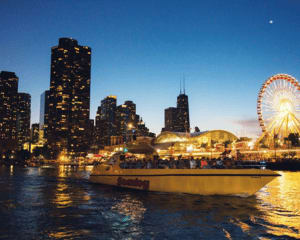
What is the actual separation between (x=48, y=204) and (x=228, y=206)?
955 centimetres

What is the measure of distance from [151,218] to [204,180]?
6577 millimetres

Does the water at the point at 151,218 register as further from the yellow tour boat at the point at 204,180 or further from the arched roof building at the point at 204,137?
the arched roof building at the point at 204,137

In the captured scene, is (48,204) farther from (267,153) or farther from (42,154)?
(42,154)

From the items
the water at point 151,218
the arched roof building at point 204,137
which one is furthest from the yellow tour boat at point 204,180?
the arched roof building at point 204,137

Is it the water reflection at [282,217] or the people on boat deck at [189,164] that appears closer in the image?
the water reflection at [282,217]

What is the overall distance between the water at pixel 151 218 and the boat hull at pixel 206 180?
58 centimetres

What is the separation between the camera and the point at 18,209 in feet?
47.7

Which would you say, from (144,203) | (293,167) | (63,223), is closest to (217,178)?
(144,203)

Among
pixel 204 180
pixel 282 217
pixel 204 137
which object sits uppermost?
pixel 204 137

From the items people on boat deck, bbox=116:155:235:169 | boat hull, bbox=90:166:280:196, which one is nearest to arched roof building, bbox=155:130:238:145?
people on boat deck, bbox=116:155:235:169

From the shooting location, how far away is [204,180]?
17953mm

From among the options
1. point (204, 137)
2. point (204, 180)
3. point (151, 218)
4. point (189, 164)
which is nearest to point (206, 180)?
point (204, 180)

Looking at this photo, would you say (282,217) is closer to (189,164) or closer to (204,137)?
(189,164)

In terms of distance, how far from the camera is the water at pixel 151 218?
9852mm
